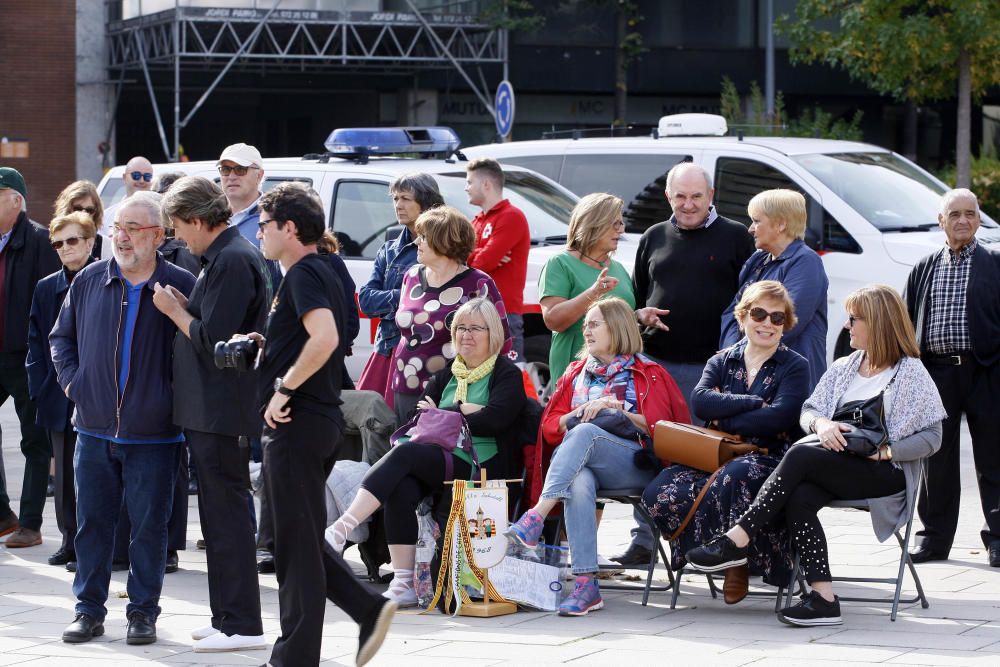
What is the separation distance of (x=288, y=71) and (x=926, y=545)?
21.6 meters

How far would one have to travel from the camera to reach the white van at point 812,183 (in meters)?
11.4

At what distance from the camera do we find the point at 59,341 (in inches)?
269

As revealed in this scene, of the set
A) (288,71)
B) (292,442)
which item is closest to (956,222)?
(292,442)

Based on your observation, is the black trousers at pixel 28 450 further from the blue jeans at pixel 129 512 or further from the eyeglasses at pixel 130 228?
the eyeglasses at pixel 130 228

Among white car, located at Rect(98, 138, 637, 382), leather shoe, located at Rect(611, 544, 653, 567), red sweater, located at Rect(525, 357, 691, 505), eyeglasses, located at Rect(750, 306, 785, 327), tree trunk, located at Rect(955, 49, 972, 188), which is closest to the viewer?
eyeglasses, located at Rect(750, 306, 785, 327)

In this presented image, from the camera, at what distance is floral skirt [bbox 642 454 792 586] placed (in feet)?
22.6

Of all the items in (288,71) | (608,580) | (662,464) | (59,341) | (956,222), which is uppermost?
(288,71)

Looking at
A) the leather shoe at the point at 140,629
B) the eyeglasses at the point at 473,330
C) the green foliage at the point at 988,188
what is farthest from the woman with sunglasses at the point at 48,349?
the green foliage at the point at 988,188

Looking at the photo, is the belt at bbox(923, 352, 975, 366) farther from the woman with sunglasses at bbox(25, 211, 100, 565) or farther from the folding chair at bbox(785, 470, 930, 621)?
the woman with sunglasses at bbox(25, 211, 100, 565)

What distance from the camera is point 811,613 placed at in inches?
261

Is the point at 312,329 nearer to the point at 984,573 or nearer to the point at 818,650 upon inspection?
the point at 818,650

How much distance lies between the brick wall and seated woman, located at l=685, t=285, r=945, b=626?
74.1ft

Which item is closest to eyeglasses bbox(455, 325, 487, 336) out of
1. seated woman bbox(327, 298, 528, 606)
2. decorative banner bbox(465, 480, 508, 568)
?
seated woman bbox(327, 298, 528, 606)

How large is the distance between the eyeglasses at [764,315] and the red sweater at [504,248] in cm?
211
